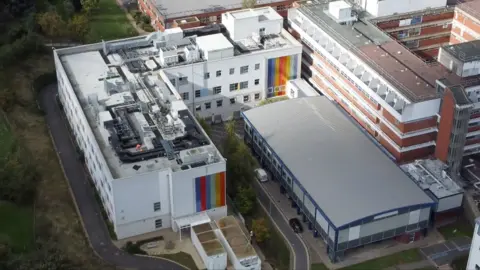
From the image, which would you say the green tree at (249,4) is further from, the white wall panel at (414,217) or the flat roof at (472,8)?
the white wall panel at (414,217)

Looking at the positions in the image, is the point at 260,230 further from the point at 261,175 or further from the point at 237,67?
the point at 237,67

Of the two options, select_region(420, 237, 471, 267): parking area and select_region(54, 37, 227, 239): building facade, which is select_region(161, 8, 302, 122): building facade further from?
select_region(420, 237, 471, 267): parking area

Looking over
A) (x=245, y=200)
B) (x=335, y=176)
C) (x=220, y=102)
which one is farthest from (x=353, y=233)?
(x=220, y=102)

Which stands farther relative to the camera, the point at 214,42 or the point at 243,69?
the point at 243,69

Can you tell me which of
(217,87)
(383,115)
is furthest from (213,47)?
(383,115)

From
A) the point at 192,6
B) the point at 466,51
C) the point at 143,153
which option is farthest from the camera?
the point at 192,6

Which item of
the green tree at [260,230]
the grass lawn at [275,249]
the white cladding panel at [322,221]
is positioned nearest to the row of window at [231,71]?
the grass lawn at [275,249]
